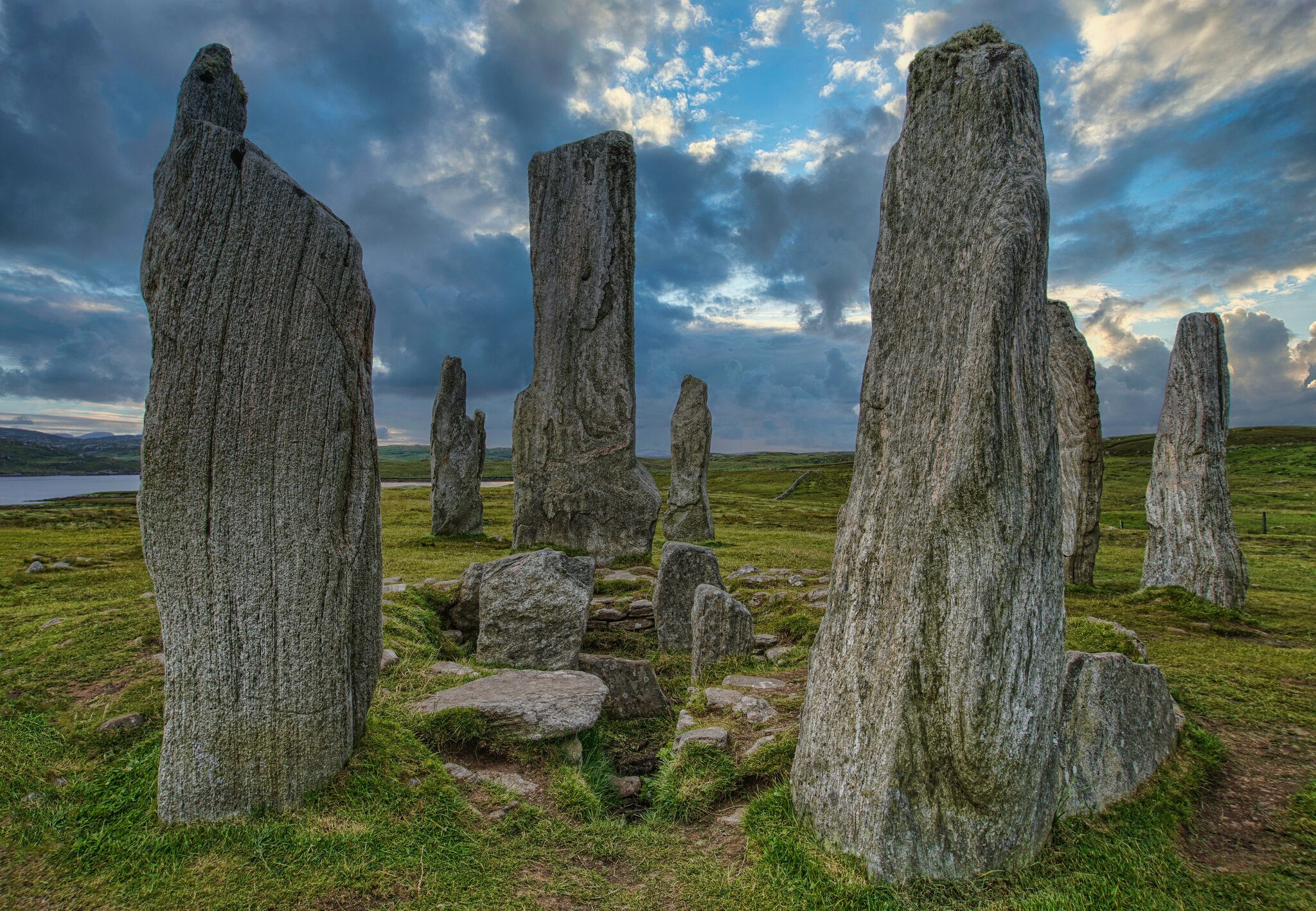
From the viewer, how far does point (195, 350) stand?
453cm

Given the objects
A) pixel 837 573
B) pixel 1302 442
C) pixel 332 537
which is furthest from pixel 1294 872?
pixel 1302 442

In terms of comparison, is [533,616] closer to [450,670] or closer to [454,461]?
[450,670]

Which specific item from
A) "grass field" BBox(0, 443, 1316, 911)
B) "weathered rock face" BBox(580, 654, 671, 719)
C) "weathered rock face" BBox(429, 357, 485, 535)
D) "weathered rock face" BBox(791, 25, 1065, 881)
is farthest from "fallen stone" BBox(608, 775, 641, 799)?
"weathered rock face" BBox(429, 357, 485, 535)

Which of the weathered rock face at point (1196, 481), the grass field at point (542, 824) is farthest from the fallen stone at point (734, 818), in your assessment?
the weathered rock face at point (1196, 481)

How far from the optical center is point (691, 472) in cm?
2153

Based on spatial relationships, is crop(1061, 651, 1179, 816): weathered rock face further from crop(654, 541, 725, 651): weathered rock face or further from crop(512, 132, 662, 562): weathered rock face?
crop(512, 132, 662, 562): weathered rock face

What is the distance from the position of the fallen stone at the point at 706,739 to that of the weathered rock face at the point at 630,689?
156 cm

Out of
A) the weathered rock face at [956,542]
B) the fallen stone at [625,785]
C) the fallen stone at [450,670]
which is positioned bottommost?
the fallen stone at [625,785]

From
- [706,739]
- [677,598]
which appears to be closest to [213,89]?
[706,739]

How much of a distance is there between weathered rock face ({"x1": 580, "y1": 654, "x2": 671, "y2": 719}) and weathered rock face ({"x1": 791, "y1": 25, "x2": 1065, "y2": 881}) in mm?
3124

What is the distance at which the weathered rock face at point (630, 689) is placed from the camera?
759 centimetres

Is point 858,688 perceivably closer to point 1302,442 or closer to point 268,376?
point 268,376

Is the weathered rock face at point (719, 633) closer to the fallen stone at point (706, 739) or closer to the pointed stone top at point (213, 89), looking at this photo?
the fallen stone at point (706, 739)

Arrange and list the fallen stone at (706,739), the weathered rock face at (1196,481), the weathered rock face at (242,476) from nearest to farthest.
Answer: the weathered rock face at (242,476) → the fallen stone at (706,739) → the weathered rock face at (1196,481)
